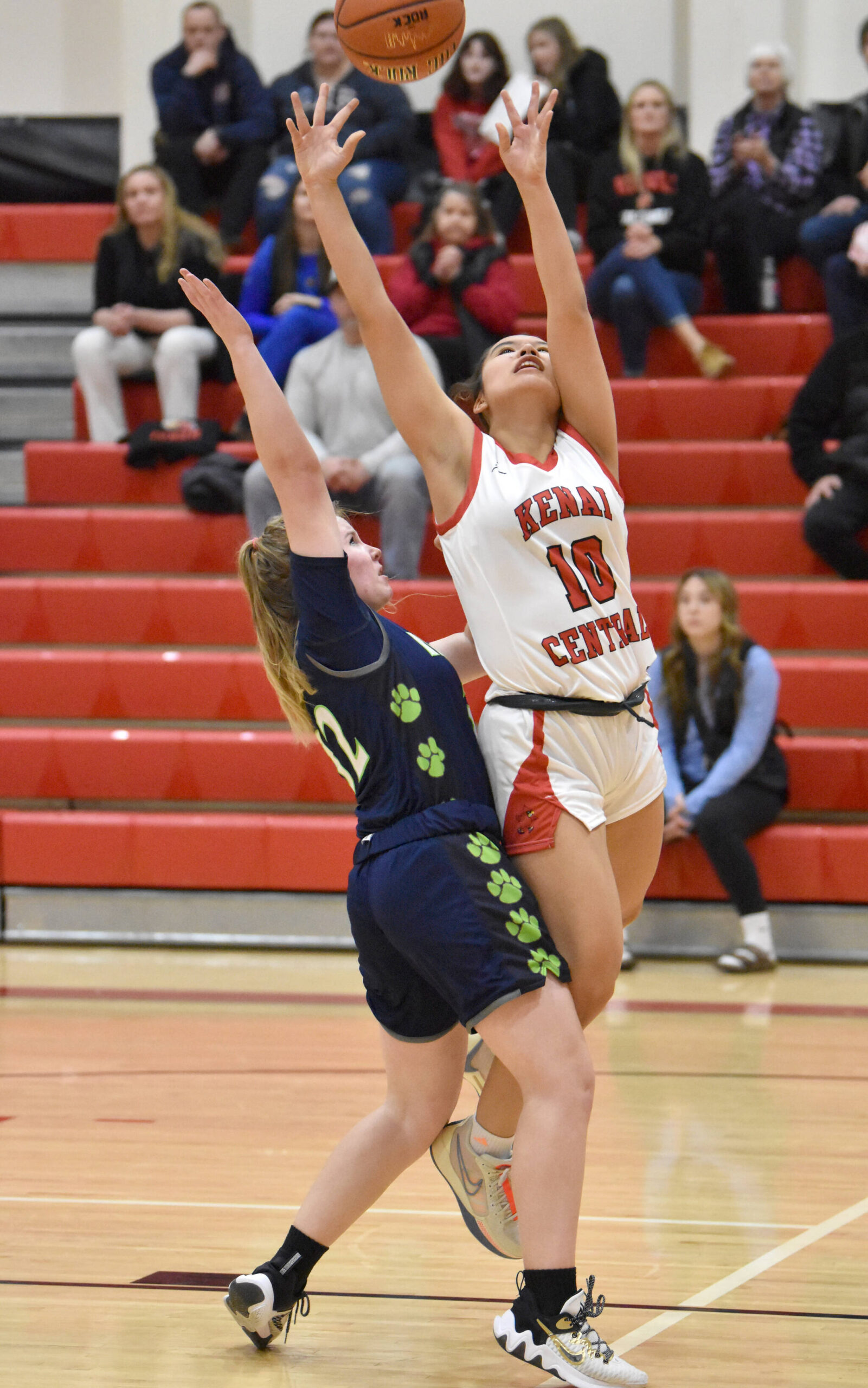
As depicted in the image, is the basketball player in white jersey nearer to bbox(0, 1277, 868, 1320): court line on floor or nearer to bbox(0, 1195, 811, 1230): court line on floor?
bbox(0, 1277, 868, 1320): court line on floor

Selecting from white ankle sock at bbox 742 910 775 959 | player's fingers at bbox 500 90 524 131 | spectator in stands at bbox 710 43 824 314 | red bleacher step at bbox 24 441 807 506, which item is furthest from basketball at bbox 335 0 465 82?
spectator in stands at bbox 710 43 824 314

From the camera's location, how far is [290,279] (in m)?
8.19

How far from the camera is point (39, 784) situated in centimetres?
688

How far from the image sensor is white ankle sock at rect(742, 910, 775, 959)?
5957 millimetres

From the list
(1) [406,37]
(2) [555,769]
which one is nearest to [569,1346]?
(2) [555,769]

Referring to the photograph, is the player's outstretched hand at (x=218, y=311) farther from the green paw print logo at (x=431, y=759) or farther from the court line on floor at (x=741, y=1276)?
the court line on floor at (x=741, y=1276)

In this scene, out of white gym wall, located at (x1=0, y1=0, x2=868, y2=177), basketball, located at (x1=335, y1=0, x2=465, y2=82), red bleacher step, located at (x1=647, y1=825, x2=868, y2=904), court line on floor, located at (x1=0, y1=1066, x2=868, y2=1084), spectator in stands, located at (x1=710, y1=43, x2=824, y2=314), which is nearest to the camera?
basketball, located at (x1=335, y1=0, x2=465, y2=82)

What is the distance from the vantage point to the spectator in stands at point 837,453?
6.98m

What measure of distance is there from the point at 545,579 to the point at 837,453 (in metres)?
4.73

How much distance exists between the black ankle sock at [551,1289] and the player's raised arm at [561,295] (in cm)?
132

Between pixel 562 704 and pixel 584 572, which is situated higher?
pixel 584 572

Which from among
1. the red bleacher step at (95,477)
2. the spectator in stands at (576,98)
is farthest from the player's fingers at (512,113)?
the spectator in stands at (576,98)

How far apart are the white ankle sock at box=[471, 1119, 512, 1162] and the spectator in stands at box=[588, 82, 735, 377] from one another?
19.4 ft

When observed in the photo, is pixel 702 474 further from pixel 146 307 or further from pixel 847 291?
pixel 146 307
